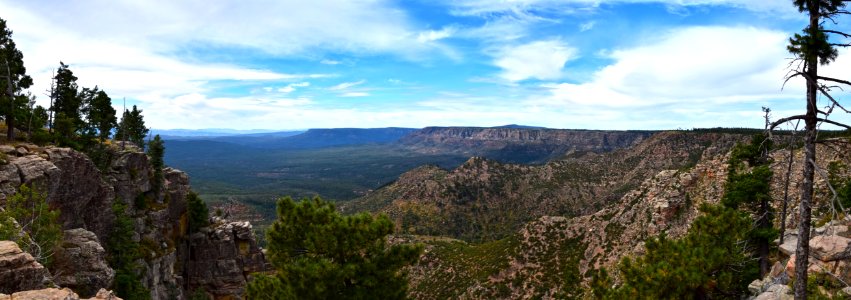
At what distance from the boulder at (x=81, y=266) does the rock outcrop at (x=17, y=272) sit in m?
13.0

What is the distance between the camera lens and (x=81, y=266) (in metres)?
27.2

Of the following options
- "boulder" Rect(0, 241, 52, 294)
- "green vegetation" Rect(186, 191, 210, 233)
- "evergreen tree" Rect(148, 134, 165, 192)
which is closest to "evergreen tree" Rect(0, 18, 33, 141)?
"evergreen tree" Rect(148, 134, 165, 192)

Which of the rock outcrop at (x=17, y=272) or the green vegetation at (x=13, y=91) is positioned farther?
the green vegetation at (x=13, y=91)

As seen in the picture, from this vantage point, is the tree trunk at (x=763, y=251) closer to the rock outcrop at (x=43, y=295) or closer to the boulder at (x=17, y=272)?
the rock outcrop at (x=43, y=295)

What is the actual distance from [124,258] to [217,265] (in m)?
17.9

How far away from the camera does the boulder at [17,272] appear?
46.2 feet

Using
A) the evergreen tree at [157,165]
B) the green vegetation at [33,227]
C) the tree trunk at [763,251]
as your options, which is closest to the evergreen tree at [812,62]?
the tree trunk at [763,251]

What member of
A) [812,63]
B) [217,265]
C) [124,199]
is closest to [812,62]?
[812,63]

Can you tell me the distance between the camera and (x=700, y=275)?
15.9 meters

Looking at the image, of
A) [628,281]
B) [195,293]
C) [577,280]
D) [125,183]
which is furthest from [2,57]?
[577,280]

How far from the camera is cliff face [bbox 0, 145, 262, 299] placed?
30359mm

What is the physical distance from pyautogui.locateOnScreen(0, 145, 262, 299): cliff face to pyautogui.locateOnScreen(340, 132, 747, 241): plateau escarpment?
85254 mm

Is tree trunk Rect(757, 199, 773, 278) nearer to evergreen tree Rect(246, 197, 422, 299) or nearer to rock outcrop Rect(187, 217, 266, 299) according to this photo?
evergreen tree Rect(246, 197, 422, 299)

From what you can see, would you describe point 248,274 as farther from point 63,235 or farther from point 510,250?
point 510,250
